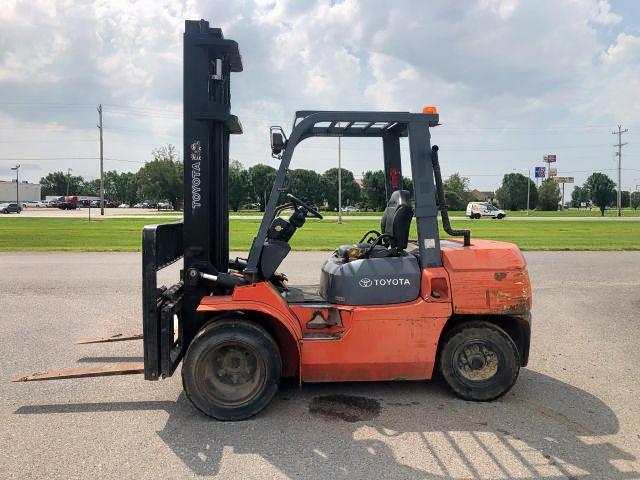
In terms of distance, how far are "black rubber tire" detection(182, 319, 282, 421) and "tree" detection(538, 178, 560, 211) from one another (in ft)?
407

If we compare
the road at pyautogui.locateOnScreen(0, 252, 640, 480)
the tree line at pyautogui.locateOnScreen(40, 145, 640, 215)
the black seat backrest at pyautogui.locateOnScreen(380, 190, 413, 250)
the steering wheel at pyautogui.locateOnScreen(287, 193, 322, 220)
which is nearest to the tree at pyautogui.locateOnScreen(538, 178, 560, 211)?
the tree line at pyautogui.locateOnScreen(40, 145, 640, 215)

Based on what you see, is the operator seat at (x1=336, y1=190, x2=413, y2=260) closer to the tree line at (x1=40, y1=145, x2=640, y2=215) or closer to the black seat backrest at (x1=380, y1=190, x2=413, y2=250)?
the black seat backrest at (x1=380, y1=190, x2=413, y2=250)

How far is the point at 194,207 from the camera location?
15.3 ft

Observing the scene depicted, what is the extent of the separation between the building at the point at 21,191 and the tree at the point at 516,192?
353 ft

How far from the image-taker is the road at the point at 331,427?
3539 millimetres

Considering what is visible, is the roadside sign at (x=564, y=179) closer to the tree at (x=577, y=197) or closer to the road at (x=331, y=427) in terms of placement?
the tree at (x=577, y=197)

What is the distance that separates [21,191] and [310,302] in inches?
5092

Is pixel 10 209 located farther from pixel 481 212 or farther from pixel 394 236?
pixel 394 236

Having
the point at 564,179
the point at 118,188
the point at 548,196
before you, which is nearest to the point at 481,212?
the point at 548,196

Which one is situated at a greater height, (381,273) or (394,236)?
(394,236)

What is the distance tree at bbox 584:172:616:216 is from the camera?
10188 cm

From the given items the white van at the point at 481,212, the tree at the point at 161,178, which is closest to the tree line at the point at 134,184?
the tree at the point at 161,178

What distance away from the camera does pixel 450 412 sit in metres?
4.48

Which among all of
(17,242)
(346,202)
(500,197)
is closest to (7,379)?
(17,242)
